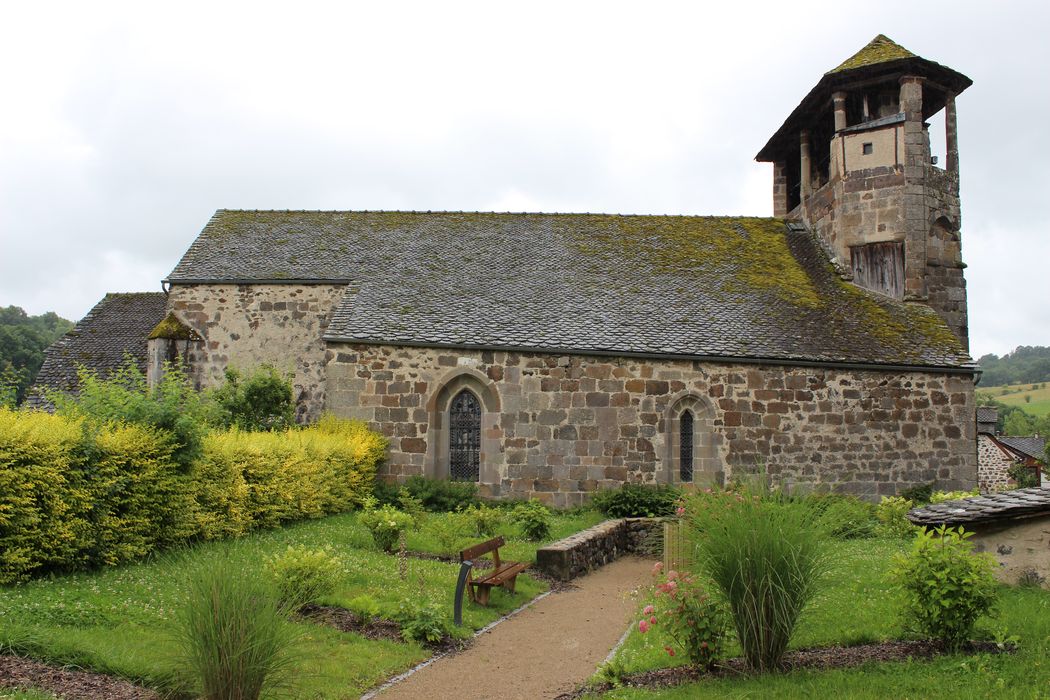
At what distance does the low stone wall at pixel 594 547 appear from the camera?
12922mm

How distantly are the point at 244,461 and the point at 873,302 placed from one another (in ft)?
53.1

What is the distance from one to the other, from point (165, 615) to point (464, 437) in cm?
1204

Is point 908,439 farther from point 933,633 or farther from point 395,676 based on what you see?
point 395,676

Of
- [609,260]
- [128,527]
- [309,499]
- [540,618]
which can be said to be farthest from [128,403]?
[609,260]

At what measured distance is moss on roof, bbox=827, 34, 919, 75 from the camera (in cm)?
2202

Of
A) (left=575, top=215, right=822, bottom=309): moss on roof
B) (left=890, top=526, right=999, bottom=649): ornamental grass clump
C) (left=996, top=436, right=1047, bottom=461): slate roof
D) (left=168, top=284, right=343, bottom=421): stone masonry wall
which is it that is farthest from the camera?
(left=996, top=436, right=1047, bottom=461): slate roof

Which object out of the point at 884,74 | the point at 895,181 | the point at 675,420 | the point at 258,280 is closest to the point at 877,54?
the point at 884,74

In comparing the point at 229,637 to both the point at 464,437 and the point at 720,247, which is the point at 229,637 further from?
the point at 720,247

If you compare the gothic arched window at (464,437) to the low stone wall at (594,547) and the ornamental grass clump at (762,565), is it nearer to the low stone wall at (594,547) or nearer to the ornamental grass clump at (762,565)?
the low stone wall at (594,547)

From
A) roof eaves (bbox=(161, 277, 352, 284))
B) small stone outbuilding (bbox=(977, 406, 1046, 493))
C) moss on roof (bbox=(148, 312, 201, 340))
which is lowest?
small stone outbuilding (bbox=(977, 406, 1046, 493))

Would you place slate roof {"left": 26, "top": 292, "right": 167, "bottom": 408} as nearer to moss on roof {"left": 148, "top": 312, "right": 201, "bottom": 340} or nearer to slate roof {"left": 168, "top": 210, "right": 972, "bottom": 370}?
moss on roof {"left": 148, "top": 312, "right": 201, "bottom": 340}

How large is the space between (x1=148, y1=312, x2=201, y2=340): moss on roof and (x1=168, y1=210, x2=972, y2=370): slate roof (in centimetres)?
107

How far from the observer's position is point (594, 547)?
14344 mm

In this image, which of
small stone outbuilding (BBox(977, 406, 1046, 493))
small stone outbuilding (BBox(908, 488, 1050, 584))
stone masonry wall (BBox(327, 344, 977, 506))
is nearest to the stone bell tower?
stone masonry wall (BBox(327, 344, 977, 506))
